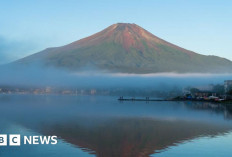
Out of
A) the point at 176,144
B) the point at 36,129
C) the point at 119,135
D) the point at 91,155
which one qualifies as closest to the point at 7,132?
the point at 36,129

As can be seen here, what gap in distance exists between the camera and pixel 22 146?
119ft

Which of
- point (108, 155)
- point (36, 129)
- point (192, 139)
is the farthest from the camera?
Answer: point (36, 129)

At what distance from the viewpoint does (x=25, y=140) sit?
40.1 m

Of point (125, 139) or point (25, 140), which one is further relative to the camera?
point (125, 139)

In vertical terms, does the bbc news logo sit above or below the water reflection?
above

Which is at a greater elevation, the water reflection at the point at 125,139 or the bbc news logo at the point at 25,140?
the bbc news logo at the point at 25,140

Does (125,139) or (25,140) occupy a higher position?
(25,140)

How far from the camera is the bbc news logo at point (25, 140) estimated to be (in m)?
37.8

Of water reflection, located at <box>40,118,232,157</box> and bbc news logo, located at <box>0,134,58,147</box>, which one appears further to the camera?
bbc news logo, located at <box>0,134,58,147</box>

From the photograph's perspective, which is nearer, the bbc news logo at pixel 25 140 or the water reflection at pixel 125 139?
the water reflection at pixel 125 139

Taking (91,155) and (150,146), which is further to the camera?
(150,146)

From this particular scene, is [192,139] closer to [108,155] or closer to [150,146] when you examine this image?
[150,146]

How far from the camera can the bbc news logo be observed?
37.8 m

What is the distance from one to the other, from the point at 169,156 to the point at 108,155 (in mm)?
6365
